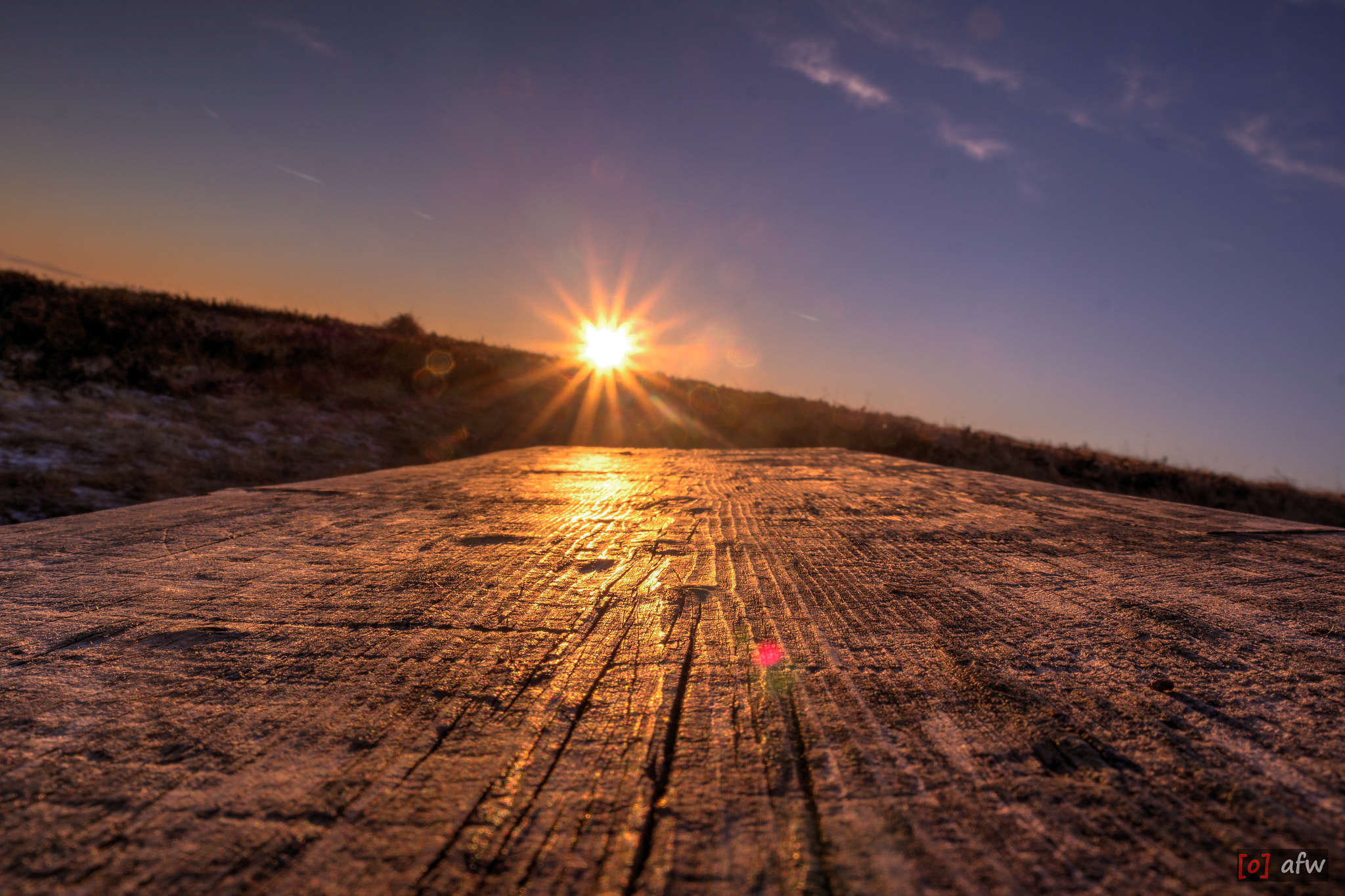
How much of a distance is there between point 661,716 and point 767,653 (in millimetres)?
260

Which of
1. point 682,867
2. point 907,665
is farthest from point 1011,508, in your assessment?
point 682,867

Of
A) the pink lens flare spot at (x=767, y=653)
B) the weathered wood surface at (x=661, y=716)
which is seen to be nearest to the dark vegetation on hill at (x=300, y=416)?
the weathered wood surface at (x=661, y=716)

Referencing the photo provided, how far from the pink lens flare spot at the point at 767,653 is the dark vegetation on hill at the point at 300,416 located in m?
4.10

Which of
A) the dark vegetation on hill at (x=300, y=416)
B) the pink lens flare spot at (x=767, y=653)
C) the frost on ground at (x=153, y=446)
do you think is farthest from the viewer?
the dark vegetation on hill at (x=300, y=416)

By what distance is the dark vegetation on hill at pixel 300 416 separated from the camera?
4094mm

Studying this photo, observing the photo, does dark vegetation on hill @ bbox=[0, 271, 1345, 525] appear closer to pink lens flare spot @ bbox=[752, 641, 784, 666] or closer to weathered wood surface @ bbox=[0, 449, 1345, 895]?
weathered wood surface @ bbox=[0, 449, 1345, 895]

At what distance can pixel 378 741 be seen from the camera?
0.79 metres

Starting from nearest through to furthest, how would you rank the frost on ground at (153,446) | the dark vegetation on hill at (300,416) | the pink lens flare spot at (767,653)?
1. the pink lens flare spot at (767,653)
2. the frost on ground at (153,446)
3. the dark vegetation on hill at (300,416)

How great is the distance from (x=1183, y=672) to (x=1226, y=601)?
1.43 ft

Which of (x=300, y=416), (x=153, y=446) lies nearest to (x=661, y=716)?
(x=153, y=446)

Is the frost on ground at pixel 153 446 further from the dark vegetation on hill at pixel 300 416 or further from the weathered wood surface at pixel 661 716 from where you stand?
the weathered wood surface at pixel 661 716

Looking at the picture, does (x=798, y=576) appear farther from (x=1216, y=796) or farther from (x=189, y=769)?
(x=189, y=769)

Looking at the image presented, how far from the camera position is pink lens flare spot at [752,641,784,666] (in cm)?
100

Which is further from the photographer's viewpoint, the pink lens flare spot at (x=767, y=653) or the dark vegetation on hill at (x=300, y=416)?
the dark vegetation on hill at (x=300, y=416)
